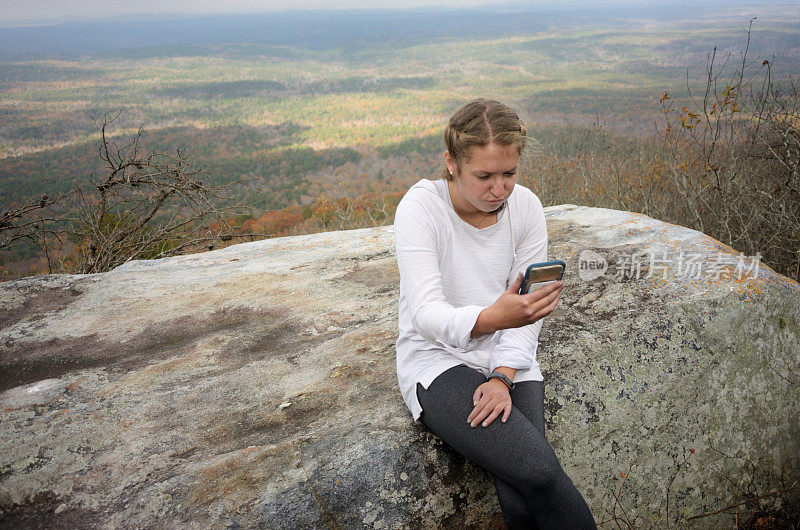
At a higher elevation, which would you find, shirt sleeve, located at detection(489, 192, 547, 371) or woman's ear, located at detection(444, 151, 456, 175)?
woman's ear, located at detection(444, 151, 456, 175)

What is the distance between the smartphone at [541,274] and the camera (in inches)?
68.0

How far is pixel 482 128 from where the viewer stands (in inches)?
74.4

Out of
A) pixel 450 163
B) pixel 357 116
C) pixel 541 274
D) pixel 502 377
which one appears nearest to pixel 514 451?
pixel 502 377

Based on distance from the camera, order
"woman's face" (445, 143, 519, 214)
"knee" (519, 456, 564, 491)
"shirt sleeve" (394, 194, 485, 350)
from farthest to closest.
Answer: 1. "woman's face" (445, 143, 519, 214)
2. "shirt sleeve" (394, 194, 485, 350)
3. "knee" (519, 456, 564, 491)

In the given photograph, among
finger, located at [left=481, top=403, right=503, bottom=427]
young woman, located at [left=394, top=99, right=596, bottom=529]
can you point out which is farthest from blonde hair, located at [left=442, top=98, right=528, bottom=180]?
finger, located at [left=481, top=403, right=503, bottom=427]

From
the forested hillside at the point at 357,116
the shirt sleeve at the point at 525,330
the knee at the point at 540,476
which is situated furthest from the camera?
the forested hillside at the point at 357,116

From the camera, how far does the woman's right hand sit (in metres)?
1.70

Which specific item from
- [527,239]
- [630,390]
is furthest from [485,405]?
[630,390]

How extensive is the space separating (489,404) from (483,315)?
341 millimetres

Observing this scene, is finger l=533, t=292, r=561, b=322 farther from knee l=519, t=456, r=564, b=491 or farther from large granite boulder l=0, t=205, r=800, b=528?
large granite boulder l=0, t=205, r=800, b=528

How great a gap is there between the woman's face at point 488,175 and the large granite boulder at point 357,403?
1.03 metres

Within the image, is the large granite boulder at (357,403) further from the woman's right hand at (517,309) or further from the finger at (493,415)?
the woman's right hand at (517,309)

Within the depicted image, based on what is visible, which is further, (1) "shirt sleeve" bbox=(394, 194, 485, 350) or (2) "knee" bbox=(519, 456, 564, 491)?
(1) "shirt sleeve" bbox=(394, 194, 485, 350)

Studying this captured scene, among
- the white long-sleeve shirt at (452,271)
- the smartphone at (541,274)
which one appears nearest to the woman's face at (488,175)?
the white long-sleeve shirt at (452,271)
